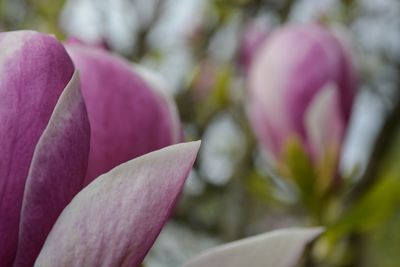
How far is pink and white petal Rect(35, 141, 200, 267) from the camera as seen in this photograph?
0.27 m

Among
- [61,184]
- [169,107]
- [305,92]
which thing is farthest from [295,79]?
[61,184]

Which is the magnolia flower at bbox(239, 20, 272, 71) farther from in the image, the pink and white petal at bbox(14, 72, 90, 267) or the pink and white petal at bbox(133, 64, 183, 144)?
the pink and white petal at bbox(14, 72, 90, 267)

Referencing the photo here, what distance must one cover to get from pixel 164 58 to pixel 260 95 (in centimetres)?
88

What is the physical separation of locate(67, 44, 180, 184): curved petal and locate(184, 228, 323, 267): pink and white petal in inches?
3.2

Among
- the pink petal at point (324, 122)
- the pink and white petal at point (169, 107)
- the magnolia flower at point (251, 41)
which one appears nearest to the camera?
the pink and white petal at point (169, 107)

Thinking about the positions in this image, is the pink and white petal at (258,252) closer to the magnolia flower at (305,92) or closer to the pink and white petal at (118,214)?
the pink and white petal at (118,214)

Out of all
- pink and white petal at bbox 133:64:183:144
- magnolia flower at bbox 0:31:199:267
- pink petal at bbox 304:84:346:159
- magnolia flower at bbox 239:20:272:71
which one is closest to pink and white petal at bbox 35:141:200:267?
magnolia flower at bbox 0:31:199:267

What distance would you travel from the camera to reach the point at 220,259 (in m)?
0.30

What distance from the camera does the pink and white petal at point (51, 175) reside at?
27 centimetres

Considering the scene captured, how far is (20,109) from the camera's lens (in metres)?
0.28

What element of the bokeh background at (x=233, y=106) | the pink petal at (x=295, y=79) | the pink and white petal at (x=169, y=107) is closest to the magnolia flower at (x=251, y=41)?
the bokeh background at (x=233, y=106)

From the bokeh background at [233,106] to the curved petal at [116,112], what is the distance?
0.74 feet

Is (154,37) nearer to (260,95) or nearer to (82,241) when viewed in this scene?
(260,95)

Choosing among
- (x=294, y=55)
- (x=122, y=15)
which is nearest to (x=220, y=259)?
(x=294, y=55)
